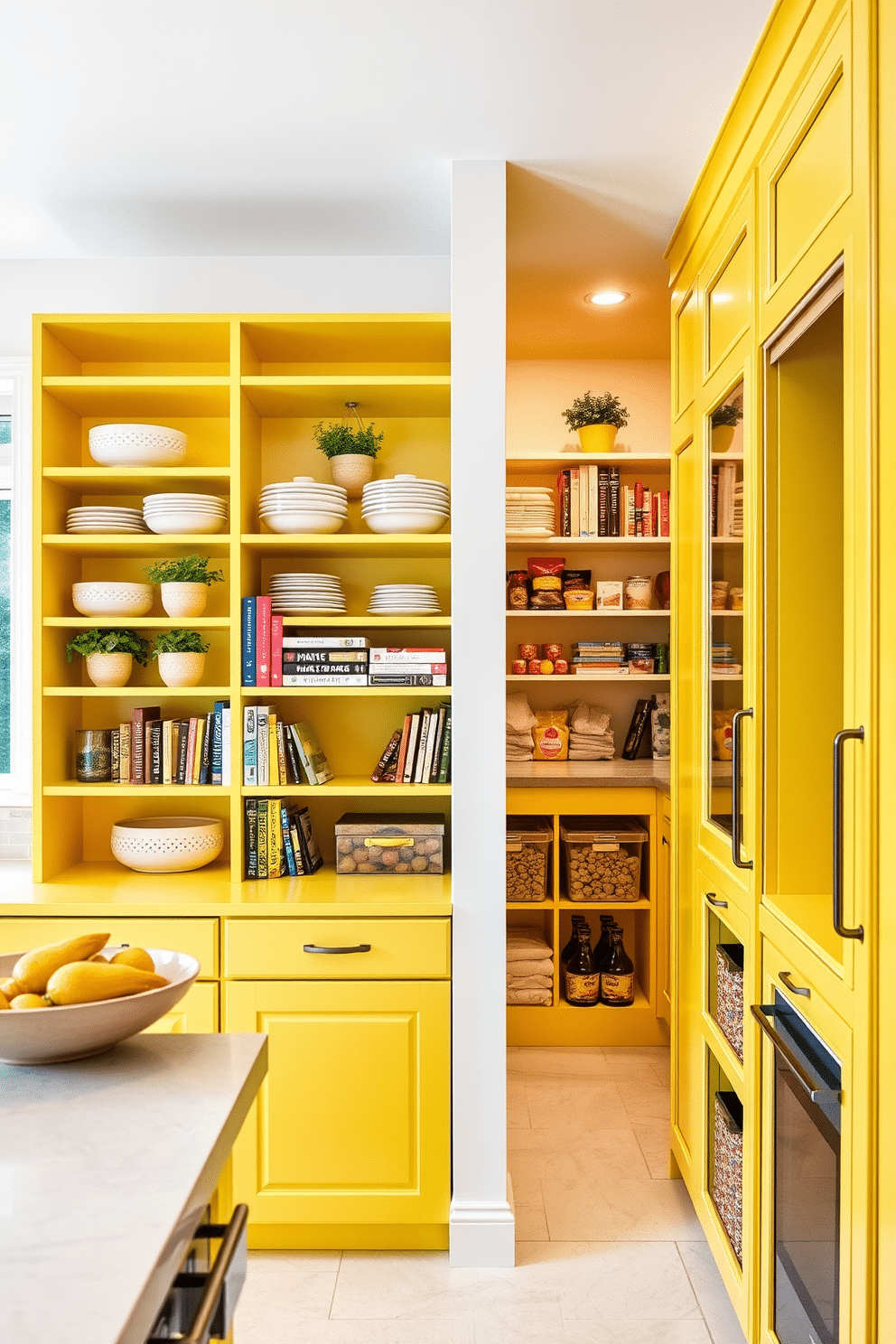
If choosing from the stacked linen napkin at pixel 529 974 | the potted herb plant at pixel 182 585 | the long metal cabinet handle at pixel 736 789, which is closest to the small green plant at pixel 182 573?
the potted herb plant at pixel 182 585

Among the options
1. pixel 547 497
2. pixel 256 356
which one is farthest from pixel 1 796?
pixel 547 497

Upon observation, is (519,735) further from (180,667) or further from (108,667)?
(108,667)

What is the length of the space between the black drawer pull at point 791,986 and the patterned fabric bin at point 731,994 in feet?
1.17

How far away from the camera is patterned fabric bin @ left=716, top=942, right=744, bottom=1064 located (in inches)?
84.0

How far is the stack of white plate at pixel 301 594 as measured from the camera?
8.87 ft

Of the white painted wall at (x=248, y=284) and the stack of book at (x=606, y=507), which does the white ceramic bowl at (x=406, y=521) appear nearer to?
the white painted wall at (x=248, y=284)

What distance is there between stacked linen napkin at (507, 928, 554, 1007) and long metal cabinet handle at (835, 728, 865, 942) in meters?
2.40

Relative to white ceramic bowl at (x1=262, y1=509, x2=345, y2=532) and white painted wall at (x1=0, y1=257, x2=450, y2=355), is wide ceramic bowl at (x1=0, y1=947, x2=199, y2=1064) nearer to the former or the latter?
white ceramic bowl at (x1=262, y1=509, x2=345, y2=532)

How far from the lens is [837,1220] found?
4.85 feet

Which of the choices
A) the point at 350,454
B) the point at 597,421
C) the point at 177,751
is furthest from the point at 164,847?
the point at 597,421

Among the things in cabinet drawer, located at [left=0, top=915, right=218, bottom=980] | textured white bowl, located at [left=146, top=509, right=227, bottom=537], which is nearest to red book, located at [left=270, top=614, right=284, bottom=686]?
textured white bowl, located at [left=146, top=509, right=227, bottom=537]

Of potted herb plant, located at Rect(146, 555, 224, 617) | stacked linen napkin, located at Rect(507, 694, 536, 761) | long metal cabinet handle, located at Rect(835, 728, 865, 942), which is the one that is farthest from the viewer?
stacked linen napkin, located at Rect(507, 694, 536, 761)

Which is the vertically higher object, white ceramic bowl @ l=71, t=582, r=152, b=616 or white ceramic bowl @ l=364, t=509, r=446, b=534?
white ceramic bowl @ l=364, t=509, r=446, b=534

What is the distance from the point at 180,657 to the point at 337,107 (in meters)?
1.44
